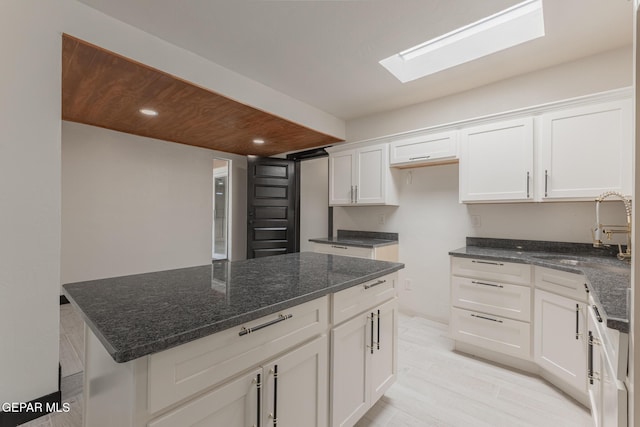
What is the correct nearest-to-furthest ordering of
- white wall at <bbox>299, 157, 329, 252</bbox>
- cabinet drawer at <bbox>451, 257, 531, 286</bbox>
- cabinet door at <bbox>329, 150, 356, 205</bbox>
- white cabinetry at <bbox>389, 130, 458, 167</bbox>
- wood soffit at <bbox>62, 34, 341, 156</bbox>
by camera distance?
wood soffit at <bbox>62, 34, 341, 156</bbox> < cabinet drawer at <bbox>451, 257, 531, 286</bbox> < white cabinetry at <bbox>389, 130, 458, 167</bbox> < cabinet door at <bbox>329, 150, 356, 205</bbox> < white wall at <bbox>299, 157, 329, 252</bbox>

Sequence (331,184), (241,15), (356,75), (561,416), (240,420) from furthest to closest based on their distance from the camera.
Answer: (331,184), (356,75), (241,15), (561,416), (240,420)

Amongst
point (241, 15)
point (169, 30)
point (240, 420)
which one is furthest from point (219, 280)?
point (169, 30)

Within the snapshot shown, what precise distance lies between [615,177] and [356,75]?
7.48 feet

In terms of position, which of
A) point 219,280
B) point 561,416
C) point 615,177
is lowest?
point 561,416

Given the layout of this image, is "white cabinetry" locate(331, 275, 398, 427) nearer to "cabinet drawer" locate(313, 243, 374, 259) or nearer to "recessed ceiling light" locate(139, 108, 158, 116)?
"cabinet drawer" locate(313, 243, 374, 259)

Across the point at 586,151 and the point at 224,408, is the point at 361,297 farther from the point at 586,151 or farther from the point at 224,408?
the point at 586,151

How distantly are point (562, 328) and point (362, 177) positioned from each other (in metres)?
2.44

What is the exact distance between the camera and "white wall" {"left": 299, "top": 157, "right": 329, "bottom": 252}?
194 inches

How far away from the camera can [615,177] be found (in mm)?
2078

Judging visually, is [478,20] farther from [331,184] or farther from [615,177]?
[331,184]

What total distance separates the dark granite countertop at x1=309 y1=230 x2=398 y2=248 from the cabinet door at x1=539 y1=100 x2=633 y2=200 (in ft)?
5.52

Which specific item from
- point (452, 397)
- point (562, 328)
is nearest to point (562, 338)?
point (562, 328)

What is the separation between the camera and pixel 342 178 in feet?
12.9

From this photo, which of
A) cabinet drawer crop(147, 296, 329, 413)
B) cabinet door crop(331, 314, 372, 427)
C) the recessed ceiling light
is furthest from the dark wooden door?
cabinet drawer crop(147, 296, 329, 413)
